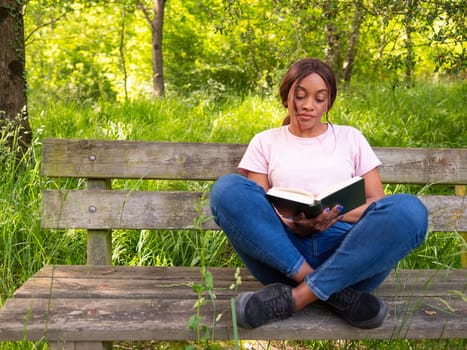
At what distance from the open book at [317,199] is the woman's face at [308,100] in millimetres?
529

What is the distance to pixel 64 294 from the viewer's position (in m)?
2.06

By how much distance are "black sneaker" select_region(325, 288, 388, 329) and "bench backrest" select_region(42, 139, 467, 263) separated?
3.01ft

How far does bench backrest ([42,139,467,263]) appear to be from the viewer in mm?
2633

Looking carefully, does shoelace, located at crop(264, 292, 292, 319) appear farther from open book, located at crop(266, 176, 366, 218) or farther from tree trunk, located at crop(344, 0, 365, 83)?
tree trunk, located at crop(344, 0, 365, 83)

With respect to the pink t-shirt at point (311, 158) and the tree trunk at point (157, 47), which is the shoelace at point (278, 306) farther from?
the tree trunk at point (157, 47)

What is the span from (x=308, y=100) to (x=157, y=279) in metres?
1.07

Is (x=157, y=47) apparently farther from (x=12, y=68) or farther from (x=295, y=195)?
(x=295, y=195)

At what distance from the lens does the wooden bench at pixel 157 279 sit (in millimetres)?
1814

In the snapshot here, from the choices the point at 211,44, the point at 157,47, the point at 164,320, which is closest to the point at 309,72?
the point at 164,320

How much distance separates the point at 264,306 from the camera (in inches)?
72.4

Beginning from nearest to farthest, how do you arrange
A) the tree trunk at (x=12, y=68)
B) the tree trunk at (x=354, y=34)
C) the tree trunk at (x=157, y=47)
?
1. the tree trunk at (x=12, y=68)
2. the tree trunk at (x=354, y=34)
3. the tree trunk at (x=157, y=47)

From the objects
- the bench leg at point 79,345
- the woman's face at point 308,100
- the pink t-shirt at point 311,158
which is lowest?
the bench leg at point 79,345

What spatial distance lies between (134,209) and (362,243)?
1.26 meters

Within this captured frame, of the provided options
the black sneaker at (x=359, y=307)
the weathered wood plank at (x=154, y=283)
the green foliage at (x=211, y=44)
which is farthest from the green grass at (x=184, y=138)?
the green foliage at (x=211, y=44)
